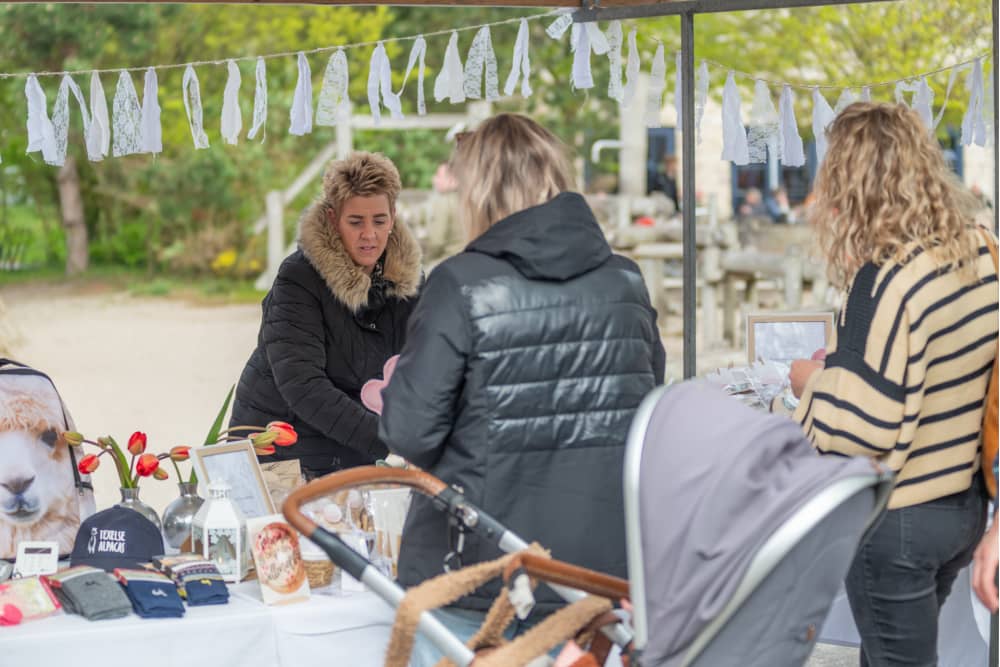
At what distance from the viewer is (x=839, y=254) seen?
2.58 m

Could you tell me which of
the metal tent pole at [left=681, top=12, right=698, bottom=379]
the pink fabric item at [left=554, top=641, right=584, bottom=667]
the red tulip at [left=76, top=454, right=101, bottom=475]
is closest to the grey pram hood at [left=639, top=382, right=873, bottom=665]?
the pink fabric item at [left=554, top=641, right=584, bottom=667]

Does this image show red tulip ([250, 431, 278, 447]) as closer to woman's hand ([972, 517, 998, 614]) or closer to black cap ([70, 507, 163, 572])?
black cap ([70, 507, 163, 572])

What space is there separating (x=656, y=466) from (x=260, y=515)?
1.22 meters

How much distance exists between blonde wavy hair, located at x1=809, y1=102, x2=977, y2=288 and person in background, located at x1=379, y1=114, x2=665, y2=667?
1.46 feet

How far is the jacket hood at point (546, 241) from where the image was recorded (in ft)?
7.71

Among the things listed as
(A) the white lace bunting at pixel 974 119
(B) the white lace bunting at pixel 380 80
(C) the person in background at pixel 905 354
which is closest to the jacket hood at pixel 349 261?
(B) the white lace bunting at pixel 380 80

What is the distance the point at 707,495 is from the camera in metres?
1.98

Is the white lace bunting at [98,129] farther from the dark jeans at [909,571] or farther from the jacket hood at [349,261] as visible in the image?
the dark jeans at [909,571]

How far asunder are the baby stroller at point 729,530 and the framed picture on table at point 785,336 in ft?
7.14

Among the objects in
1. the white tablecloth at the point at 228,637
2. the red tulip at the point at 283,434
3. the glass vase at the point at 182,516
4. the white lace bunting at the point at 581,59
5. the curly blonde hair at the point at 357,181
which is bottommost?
the white tablecloth at the point at 228,637

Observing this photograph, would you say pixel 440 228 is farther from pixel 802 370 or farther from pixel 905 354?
pixel 905 354

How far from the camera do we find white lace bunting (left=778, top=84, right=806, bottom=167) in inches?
192

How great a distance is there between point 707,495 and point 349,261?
1.98m

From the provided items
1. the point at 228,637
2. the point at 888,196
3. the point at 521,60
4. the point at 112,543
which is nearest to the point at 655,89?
the point at 521,60
